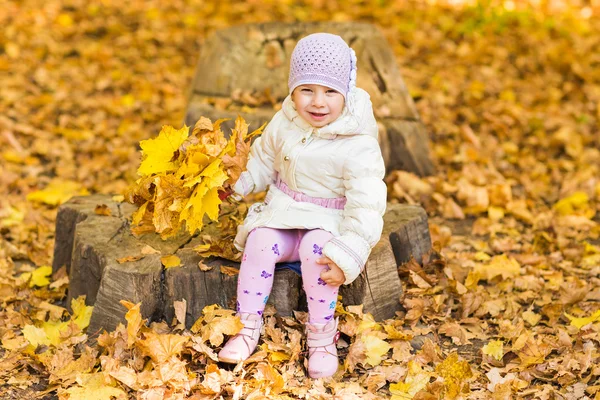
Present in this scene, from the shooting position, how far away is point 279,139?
3.16 m

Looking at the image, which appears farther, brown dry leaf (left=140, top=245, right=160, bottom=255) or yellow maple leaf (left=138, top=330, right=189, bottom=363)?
brown dry leaf (left=140, top=245, right=160, bottom=255)

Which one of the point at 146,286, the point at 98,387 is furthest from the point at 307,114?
the point at 98,387

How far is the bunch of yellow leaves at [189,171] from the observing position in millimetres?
3057

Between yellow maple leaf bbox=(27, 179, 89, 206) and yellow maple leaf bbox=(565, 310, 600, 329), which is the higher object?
yellow maple leaf bbox=(27, 179, 89, 206)

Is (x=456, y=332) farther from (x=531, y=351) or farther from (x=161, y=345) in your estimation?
(x=161, y=345)

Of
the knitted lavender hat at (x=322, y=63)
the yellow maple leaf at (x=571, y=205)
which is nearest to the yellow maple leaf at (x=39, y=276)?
the knitted lavender hat at (x=322, y=63)

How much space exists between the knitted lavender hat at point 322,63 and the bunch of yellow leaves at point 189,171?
0.33 meters

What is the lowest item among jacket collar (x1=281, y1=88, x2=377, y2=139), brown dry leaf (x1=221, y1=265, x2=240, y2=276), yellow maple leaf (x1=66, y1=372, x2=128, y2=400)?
yellow maple leaf (x1=66, y1=372, x2=128, y2=400)

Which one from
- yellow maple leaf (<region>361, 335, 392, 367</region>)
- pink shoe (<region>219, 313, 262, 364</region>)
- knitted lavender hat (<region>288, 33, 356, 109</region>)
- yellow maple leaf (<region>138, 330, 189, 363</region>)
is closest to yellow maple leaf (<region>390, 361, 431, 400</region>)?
yellow maple leaf (<region>361, 335, 392, 367</region>)

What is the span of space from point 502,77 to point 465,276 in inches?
143

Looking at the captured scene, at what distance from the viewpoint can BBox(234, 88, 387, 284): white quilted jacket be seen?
2928mm

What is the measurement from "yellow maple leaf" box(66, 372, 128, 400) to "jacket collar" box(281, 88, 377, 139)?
1245 millimetres

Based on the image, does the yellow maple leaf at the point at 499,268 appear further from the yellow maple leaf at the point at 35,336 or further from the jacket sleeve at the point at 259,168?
the yellow maple leaf at the point at 35,336

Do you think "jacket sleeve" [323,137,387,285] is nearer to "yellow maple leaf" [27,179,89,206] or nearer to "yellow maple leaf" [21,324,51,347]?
"yellow maple leaf" [21,324,51,347]
